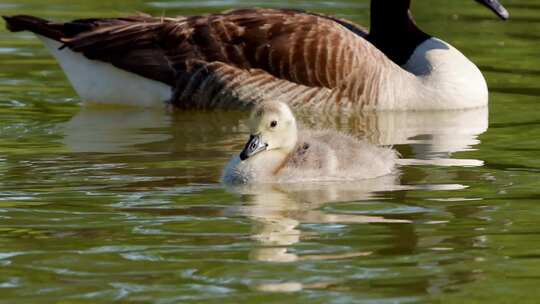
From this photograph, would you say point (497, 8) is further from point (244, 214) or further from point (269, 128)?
point (244, 214)

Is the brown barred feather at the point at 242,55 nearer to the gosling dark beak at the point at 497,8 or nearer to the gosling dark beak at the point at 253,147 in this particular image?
the gosling dark beak at the point at 497,8

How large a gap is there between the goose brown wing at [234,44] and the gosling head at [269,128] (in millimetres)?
3781

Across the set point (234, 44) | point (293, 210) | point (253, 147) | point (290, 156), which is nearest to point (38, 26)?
point (234, 44)

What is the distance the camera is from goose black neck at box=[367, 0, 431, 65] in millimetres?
13719

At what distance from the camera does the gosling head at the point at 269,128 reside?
8.90m

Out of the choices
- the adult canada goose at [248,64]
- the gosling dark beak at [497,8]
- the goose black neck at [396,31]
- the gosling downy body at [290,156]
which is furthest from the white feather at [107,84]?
the gosling downy body at [290,156]

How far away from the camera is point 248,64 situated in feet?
42.5

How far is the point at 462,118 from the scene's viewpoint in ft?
41.6

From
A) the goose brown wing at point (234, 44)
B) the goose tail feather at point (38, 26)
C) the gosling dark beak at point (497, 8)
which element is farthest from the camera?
the gosling dark beak at point (497, 8)

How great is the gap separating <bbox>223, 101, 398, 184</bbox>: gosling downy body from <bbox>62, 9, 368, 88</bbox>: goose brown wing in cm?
329

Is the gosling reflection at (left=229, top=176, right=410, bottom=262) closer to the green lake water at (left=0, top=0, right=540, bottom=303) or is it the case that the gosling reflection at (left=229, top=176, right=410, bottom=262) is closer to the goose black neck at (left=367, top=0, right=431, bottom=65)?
the green lake water at (left=0, top=0, right=540, bottom=303)

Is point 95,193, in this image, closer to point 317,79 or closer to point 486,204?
point 486,204

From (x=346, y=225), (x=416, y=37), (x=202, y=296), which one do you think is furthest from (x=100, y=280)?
(x=416, y=37)

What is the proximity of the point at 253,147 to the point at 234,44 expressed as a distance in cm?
414
